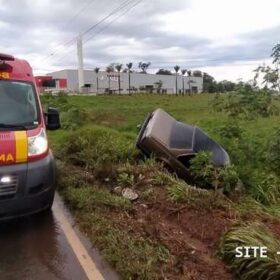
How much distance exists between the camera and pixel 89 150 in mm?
9812

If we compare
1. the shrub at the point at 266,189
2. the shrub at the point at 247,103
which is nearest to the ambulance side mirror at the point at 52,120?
the shrub at the point at 247,103

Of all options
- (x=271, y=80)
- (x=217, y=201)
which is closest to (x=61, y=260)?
(x=217, y=201)

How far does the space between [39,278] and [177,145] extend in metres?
4.07

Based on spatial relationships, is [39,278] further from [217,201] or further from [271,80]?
[271,80]

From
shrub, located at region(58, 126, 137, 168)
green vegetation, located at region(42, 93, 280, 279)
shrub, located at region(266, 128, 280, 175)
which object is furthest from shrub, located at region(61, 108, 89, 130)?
shrub, located at region(266, 128, 280, 175)

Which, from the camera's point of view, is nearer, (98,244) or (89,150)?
(98,244)

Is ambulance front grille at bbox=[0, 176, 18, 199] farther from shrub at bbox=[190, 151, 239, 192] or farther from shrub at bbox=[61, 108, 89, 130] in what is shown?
shrub at bbox=[61, 108, 89, 130]

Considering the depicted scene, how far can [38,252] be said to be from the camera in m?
5.20

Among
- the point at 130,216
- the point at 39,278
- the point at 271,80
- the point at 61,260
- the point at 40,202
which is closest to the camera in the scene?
the point at 39,278

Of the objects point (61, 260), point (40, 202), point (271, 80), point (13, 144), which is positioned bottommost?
point (61, 260)

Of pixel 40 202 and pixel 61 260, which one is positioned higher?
pixel 40 202

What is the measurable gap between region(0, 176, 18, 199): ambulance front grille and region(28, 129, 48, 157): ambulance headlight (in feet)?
1.26

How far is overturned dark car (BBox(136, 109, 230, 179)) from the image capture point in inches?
307

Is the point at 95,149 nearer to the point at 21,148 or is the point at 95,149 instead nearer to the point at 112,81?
the point at 21,148
